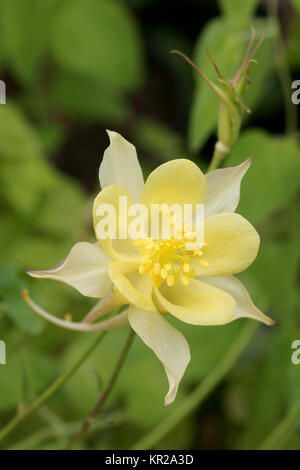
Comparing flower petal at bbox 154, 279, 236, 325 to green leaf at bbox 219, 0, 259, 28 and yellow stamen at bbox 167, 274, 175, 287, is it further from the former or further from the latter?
green leaf at bbox 219, 0, 259, 28

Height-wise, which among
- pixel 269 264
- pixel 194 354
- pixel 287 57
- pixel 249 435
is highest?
pixel 287 57

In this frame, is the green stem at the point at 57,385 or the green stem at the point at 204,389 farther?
the green stem at the point at 204,389

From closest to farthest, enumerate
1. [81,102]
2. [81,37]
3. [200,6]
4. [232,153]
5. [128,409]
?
[232,153] < [128,409] < [81,37] < [81,102] < [200,6]

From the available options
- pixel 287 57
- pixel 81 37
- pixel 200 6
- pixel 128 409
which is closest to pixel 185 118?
pixel 200 6

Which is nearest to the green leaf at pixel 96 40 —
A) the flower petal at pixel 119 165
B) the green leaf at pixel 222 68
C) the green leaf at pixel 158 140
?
the green leaf at pixel 158 140

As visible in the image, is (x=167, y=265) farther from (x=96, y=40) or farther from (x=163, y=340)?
(x=96, y=40)

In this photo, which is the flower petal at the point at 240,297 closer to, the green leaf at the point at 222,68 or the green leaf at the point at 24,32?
the green leaf at the point at 222,68

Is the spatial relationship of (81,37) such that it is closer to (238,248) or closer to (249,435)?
(249,435)
